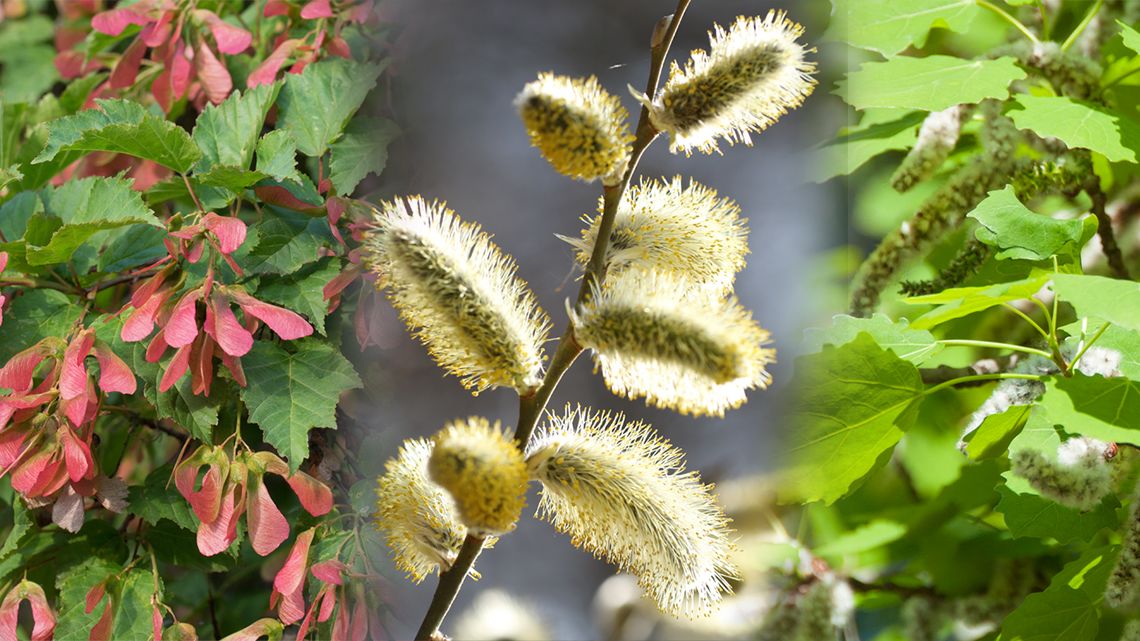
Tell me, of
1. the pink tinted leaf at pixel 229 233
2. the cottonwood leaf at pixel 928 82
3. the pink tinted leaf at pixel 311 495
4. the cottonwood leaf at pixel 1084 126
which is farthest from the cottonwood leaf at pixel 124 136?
the cottonwood leaf at pixel 1084 126

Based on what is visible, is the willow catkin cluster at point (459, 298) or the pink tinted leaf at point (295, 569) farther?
the pink tinted leaf at point (295, 569)

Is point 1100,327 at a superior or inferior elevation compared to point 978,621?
superior

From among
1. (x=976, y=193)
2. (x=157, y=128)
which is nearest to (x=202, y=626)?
(x=157, y=128)

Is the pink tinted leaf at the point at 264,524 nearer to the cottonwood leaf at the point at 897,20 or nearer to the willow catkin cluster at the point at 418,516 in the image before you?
the willow catkin cluster at the point at 418,516

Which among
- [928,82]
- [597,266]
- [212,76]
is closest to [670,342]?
[597,266]

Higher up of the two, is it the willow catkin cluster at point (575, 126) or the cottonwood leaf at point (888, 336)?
the willow catkin cluster at point (575, 126)

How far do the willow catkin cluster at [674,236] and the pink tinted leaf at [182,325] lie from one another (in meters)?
0.23

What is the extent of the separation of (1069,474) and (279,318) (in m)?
0.46

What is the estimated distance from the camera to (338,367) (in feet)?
2.04

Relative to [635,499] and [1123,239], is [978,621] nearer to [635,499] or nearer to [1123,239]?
[1123,239]

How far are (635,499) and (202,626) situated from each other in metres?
0.47

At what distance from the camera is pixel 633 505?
49 centimetres

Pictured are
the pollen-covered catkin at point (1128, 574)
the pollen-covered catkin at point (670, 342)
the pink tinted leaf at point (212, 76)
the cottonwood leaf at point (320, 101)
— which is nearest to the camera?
the pollen-covered catkin at point (670, 342)

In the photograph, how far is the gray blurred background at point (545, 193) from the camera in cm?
54
